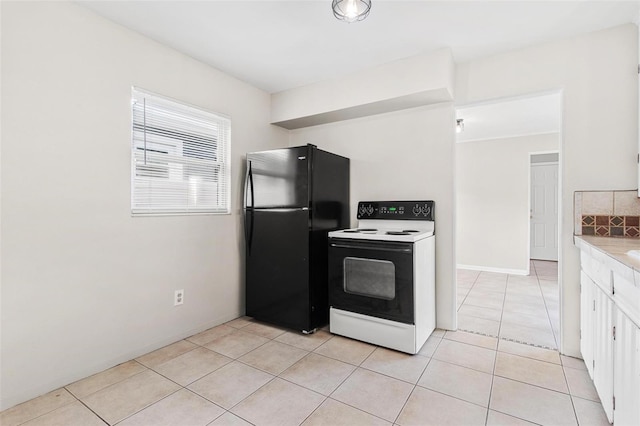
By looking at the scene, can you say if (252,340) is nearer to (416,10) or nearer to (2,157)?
(2,157)

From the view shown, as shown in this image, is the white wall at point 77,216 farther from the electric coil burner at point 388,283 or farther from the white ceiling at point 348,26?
the electric coil burner at point 388,283

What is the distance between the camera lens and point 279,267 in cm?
278

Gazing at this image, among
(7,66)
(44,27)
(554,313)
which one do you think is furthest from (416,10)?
(554,313)

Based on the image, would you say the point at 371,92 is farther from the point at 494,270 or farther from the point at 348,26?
the point at 494,270

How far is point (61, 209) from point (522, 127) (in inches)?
220

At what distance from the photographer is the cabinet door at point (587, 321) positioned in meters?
1.78

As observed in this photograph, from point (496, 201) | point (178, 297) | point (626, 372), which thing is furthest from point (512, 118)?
point (178, 297)

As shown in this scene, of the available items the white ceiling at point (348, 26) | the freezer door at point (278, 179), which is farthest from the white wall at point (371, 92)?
the freezer door at point (278, 179)

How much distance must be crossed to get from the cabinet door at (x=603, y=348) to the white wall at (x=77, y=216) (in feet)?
8.94

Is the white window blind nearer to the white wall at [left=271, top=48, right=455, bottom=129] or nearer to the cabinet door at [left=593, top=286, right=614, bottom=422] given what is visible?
the white wall at [left=271, top=48, right=455, bottom=129]

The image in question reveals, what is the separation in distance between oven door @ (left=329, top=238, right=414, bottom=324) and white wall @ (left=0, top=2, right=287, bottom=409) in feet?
4.10

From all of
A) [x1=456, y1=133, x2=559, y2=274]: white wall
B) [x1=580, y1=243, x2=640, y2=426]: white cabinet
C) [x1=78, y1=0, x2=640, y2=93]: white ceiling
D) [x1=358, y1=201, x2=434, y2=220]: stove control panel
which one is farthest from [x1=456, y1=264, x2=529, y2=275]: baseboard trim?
[x1=78, y1=0, x2=640, y2=93]: white ceiling

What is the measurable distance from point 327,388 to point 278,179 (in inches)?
67.1

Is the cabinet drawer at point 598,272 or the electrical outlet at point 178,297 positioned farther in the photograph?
the electrical outlet at point 178,297
